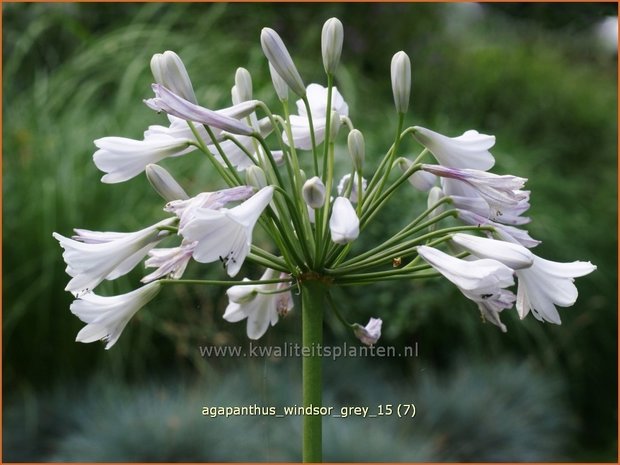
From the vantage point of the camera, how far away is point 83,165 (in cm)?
524

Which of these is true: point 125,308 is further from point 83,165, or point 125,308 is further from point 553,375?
point 553,375

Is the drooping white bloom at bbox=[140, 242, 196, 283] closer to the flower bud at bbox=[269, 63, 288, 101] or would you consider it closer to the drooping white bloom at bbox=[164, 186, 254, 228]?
the drooping white bloom at bbox=[164, 186, 254, 228]

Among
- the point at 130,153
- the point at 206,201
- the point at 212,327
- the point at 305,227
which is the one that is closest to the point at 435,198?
the point at 305,227

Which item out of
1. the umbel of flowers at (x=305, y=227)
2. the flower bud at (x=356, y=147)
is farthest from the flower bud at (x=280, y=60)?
the flower bud at (x=356, y=147)

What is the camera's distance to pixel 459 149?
1634mm

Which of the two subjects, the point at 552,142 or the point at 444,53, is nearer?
the point at 552,142

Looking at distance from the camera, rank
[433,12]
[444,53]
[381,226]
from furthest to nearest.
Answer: [433,12] → [444,53] → [381,226]

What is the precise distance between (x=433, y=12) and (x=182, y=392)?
24.0ft

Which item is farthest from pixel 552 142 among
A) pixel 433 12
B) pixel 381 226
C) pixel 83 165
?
pixel 83 165

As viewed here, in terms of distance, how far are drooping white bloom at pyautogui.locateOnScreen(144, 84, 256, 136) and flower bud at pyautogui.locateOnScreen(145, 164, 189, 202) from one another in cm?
12

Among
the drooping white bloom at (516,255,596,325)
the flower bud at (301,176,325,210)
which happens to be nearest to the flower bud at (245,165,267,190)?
the flower bud at (301,176,325,210)

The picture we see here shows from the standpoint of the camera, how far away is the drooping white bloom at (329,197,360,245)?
1321mm

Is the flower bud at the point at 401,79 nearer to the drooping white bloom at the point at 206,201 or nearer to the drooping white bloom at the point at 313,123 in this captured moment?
the drooping white bloom at the point at 313,123

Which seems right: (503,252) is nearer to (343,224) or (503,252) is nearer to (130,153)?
(343,224)
